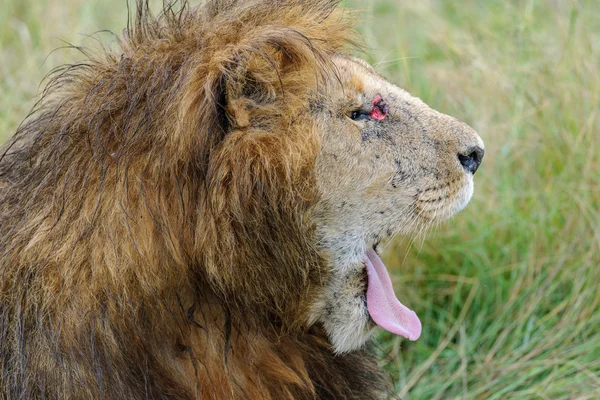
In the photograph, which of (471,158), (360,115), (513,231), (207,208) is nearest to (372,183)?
(360,115)

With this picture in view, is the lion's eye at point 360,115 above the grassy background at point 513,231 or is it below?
above

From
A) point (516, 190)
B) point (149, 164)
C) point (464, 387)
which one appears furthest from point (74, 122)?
point (516, 190)

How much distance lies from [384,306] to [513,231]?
1.56 metres

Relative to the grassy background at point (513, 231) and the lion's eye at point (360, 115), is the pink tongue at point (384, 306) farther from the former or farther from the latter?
the grassy background at point (513, 231)

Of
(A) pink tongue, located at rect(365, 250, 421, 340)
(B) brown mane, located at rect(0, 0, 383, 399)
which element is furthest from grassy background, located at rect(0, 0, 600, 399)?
(B) brown mane, located at rect(0, 0, 383, 399)

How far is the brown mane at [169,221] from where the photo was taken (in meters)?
2.19

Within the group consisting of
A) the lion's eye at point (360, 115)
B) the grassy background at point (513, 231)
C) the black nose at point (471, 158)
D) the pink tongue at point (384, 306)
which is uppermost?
the lion's eye at point (360, 115)

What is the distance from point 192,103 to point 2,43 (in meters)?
3.44

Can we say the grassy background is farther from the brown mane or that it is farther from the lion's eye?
the brown mane

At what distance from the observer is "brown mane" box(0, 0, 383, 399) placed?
7.19 feet

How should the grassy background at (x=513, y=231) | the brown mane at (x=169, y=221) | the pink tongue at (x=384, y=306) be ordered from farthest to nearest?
the grassy background at (x=513, y=231), the pink tongue at (x=384, y=306), the brown mane at (x=169, y=221)

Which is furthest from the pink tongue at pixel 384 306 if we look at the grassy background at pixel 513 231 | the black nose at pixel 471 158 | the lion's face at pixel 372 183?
the grassy background at pixel 513 231

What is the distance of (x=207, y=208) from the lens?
7.18ft

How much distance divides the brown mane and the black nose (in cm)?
47
